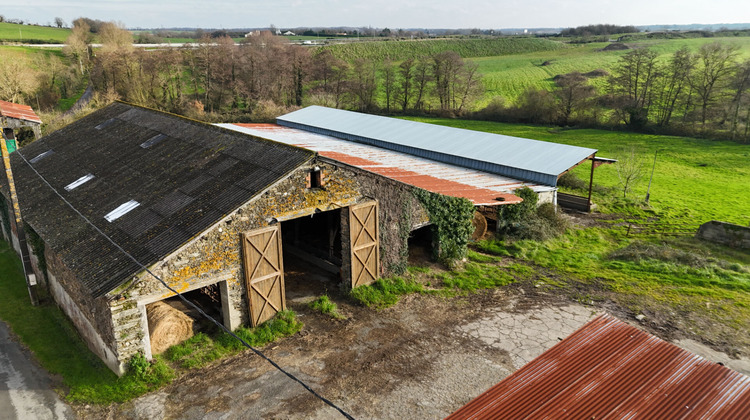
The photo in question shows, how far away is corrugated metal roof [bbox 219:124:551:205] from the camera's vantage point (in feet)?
65.2

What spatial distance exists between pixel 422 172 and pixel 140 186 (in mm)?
13038

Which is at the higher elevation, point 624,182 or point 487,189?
point 487,189

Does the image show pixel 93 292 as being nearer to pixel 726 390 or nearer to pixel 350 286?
pixel 350 286

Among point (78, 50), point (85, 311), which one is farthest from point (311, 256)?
point (78, 50)

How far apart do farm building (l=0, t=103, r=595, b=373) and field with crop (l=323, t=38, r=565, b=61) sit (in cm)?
7423

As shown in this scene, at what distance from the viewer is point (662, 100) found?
52.0 metres

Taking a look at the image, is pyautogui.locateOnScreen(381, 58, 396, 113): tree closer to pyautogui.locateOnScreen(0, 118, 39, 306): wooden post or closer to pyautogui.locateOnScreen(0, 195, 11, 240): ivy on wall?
pyautogui.locateOnScreen(0, 195, 11, 240): ivy on wall

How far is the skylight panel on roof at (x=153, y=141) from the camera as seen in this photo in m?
17.9

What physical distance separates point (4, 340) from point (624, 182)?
30.6 metres

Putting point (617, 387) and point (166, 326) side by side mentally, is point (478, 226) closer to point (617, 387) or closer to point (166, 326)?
point (166, 326)

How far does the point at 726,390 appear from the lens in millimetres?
6988

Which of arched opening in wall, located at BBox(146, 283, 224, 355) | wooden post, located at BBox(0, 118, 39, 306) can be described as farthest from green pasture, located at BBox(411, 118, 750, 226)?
wooden post, located at BBox(0, 118, 39, 306)

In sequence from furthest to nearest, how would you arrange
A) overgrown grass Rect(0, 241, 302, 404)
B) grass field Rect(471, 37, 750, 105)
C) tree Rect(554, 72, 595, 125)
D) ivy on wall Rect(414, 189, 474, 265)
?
1. grass field Rect(471, 37, 750, 105)
2. tree Rect(554, 72, 595, 125)
3. ivy on wall Rect(414, 189, 474, 265)
4. overgrown grass Rect(0, 241, 302, 404)

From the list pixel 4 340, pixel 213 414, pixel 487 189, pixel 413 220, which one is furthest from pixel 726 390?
pixel 4 340
